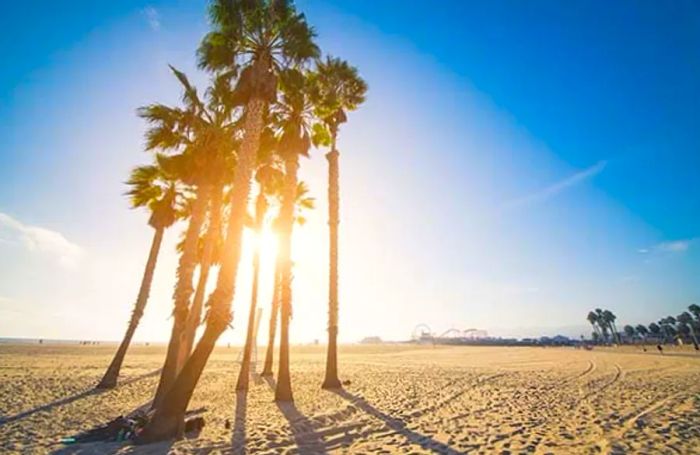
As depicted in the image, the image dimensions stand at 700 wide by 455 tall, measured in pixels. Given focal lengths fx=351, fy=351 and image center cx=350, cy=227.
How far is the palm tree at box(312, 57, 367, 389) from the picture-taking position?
49.5ft

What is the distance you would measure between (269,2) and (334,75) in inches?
212

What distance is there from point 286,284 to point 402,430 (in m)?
6.65

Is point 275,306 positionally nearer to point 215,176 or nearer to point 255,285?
point 255,285

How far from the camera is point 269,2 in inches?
430

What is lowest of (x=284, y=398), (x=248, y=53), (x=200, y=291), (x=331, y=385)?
(x=284, y=398)

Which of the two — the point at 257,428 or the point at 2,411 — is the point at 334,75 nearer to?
the point at 257,428

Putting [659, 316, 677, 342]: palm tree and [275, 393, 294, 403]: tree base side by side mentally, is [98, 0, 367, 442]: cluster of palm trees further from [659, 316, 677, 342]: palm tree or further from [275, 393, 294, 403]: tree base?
[659, 316, 677, 342]: palm tree

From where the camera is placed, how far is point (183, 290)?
12.6m

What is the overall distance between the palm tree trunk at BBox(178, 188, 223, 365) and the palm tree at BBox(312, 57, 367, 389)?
4830 millimetres

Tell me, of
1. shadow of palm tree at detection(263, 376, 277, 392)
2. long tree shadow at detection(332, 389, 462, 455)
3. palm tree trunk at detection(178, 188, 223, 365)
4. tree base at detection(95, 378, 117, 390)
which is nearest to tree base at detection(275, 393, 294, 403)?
long tree shadow at detection(332, 389, 462, 455)

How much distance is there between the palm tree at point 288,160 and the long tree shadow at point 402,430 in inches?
98.7

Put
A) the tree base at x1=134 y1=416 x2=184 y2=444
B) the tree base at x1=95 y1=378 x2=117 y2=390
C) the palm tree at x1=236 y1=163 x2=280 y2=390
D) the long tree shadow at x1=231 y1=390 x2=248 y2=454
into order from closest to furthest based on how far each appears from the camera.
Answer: the long tree shadow at x1=231 y1=390 x2=248 y2=454, the tree base at x1=134 y1=416 x2=184 y2=444, the tree base at x1=95 y1=378 x2=117 y2=390, the palm tree at x1=236 y1=163 x2=280 y2=390

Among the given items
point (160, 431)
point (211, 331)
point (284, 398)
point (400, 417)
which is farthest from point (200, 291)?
point (400, 417)

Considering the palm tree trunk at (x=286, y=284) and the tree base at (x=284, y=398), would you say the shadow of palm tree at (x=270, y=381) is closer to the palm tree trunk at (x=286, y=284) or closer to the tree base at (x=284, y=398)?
the tree base at (x=284, y=398)
